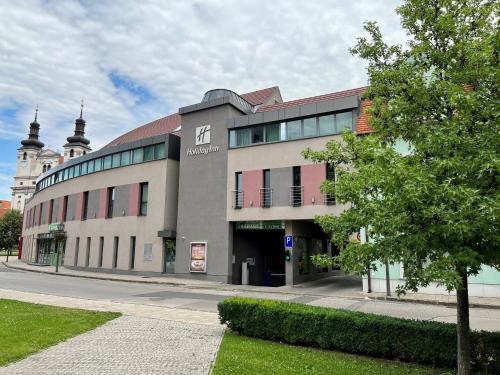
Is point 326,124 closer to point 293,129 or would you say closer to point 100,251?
point 293,129

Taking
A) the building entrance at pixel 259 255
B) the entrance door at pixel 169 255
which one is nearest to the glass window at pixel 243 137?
the building entrance at pixel 259 255

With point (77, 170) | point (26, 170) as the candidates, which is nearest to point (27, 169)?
point (26, 170)

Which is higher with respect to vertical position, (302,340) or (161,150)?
(161,150)

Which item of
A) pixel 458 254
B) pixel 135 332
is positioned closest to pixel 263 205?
pixel 135 332

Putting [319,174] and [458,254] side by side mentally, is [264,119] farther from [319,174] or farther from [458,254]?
[458,254]

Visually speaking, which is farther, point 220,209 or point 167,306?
point 220,209

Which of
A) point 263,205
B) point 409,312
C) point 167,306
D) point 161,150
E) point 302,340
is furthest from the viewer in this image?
point 161,150

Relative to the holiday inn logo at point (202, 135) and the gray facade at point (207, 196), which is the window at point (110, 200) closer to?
the gray facade at point (207, 196)

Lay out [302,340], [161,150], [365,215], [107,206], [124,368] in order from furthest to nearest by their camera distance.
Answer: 1. [107,206]
2. [161,150]
3. [302,340]
4. [124,368]
5. [365,215]

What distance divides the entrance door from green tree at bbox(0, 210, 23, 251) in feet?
165

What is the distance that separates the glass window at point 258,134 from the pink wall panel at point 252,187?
209cm

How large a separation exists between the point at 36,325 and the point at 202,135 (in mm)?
19698

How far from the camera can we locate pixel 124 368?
22.4 feet

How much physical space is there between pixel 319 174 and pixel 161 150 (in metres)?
13.3
